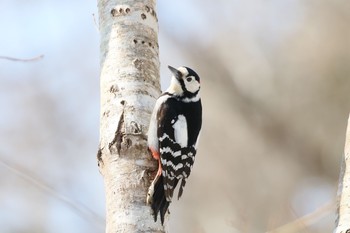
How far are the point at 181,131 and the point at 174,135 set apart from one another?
0.15 feet

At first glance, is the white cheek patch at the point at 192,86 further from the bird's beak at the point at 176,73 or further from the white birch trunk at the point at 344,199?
the white birch trunk at the point at 344,199

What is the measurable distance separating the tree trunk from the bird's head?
0.44 m

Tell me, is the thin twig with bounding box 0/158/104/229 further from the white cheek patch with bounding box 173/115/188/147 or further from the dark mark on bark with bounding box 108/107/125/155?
the white cheek patch with bounding box 173/115/188/147

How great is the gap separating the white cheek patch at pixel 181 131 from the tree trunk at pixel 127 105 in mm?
336

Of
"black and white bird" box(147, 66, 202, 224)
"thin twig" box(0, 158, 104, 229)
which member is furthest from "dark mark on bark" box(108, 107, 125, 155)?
"thin twig" box(0, 158, 104, 229)

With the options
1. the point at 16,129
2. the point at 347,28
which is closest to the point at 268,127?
the point at 347,28

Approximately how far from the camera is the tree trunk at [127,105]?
3.09 m

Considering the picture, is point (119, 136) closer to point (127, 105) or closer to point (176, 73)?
point (127, 105)

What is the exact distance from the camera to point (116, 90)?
133 inches

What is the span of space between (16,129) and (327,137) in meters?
2.62

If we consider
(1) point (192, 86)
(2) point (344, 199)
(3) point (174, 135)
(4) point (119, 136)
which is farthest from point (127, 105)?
(2) point (344, 199)

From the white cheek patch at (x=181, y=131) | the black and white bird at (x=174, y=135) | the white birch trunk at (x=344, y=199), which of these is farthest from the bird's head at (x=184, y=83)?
the white birch trunk at (x=344, y=199)

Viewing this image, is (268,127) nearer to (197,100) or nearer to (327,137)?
(327,137)

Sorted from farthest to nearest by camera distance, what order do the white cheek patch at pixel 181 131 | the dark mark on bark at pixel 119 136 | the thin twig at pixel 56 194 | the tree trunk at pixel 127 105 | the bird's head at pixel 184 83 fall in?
the bird's head at pixel 184 83 → the white cheek patch at pixel 181 131 → the dark mark on bark at pixel 119 136 → the tree trunk at pixel 127 105 → the thin twig at pixel 56 194
